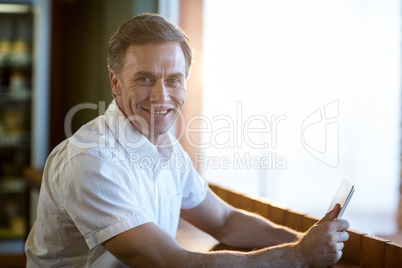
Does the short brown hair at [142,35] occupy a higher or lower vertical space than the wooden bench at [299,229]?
higher

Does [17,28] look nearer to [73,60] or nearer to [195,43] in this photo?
[73,60]

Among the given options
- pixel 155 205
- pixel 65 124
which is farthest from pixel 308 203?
pixel 155 205

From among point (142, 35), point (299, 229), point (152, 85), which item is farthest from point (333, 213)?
point (142, 35)

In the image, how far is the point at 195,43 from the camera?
2.92 m

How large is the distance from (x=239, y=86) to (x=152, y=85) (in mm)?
2509

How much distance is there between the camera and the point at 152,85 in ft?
4.56

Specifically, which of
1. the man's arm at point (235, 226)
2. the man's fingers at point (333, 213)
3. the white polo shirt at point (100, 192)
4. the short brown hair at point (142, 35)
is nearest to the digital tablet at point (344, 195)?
the man's fingers at point (333, 213)

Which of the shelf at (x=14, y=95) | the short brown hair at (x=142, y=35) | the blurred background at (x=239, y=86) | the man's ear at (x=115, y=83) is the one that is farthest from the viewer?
the shelf at (x=14, y=95)

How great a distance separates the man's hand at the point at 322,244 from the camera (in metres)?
1.15

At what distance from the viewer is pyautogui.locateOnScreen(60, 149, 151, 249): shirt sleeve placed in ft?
3.73

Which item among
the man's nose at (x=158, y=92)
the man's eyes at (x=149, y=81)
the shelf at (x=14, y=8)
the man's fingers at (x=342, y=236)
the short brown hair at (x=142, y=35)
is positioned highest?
the shelf at (x=14, y=8)

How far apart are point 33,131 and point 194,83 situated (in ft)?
4.56

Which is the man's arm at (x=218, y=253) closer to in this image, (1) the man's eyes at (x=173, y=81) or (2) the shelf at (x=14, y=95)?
(1) the man's eyes at (x=173, y=81)

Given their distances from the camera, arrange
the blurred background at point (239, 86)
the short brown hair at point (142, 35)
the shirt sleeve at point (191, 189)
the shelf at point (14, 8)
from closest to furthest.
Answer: the short brown hair at point (142, 35) < the shirt sleeve at point (191, 189) < the blurred background at point (239, 86) < the shelf at point (14, 8)
